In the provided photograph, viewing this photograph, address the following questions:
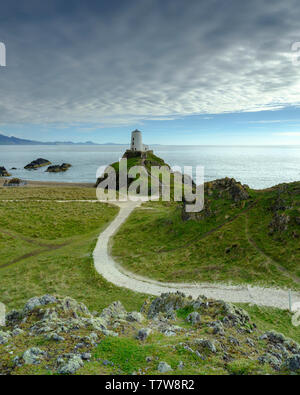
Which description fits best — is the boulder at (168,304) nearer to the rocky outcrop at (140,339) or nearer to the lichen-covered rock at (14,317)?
the rocky outcrop at (140,339)

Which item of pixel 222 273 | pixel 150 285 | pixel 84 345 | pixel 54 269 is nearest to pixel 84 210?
pixel 54 269

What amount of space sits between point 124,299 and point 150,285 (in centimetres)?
342

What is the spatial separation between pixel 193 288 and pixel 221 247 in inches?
310

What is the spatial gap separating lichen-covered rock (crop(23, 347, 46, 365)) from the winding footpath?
48.7 ft

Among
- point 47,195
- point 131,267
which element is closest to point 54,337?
point 131,267

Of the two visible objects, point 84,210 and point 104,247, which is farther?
point 84,210

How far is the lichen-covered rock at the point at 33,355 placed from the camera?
8.59m

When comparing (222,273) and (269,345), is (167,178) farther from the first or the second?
(269,345)

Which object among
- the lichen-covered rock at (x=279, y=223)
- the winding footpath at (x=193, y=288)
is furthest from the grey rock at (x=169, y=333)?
the lichen-covered rock at (x=279, y=223)

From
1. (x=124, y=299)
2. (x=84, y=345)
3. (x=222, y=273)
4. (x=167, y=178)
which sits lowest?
(x=124, y=299)

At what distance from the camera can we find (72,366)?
8.19 meters

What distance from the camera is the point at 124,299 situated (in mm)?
22141

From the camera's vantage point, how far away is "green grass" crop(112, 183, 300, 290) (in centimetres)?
2388
